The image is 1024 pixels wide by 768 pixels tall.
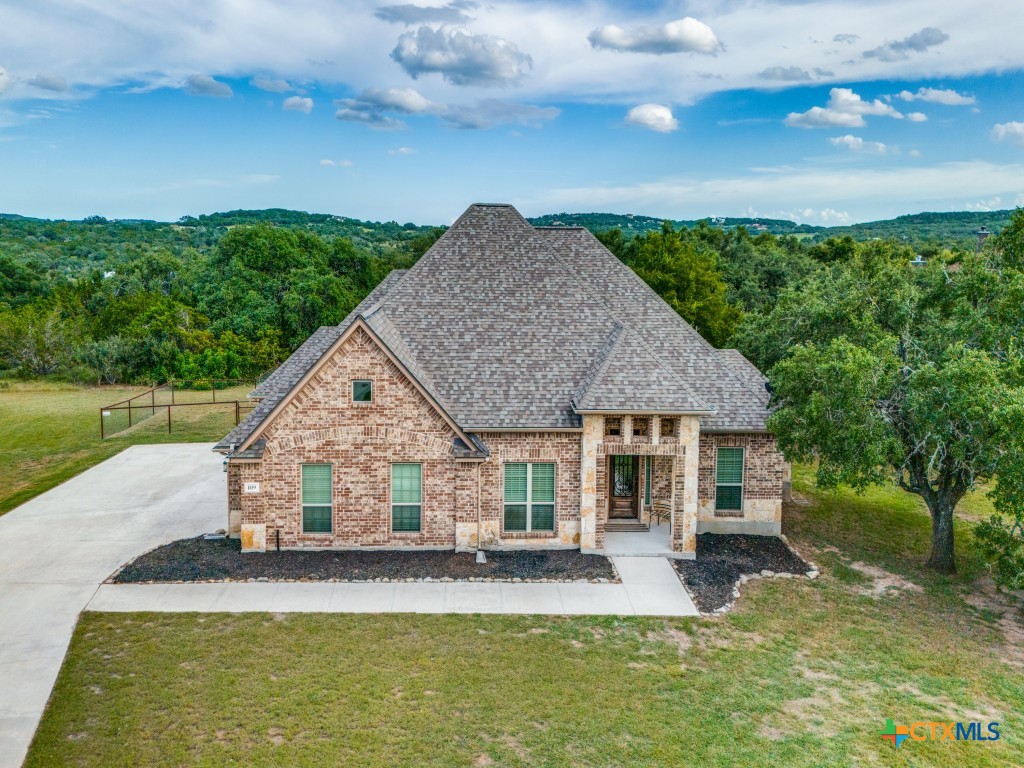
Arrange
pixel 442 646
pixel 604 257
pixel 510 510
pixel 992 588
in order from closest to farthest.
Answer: pixel 442 646, pixel 992 588, pixel 510 510, pixel 604 257

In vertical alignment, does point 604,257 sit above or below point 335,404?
above

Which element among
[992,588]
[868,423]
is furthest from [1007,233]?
[992,588]

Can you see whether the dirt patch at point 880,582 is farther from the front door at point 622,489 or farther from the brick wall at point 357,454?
the brick wall at point 357,454

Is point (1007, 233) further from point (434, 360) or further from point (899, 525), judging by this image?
point (434, 360)

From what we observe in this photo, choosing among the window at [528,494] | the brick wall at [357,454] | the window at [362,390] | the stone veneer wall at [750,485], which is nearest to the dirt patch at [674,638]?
the window at [528,494]

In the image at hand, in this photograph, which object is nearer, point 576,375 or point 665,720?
point 665,720

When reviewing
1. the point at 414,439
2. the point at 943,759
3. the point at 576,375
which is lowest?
the point at 943,759

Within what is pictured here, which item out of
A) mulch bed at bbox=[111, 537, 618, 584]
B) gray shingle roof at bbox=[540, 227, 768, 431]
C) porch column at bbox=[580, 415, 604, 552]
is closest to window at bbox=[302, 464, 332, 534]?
mulch bed at bbox=[111, 537, 618, 584]
